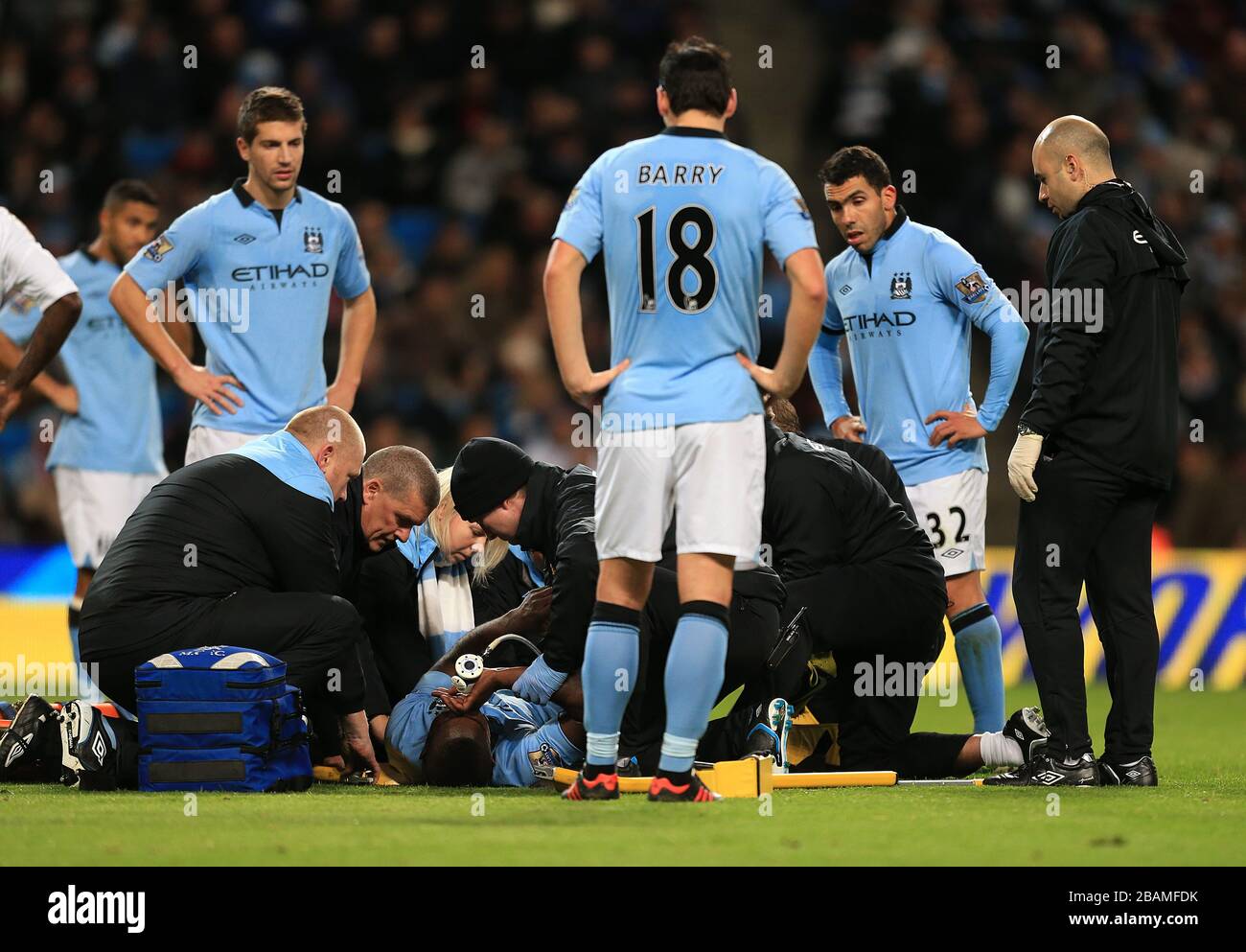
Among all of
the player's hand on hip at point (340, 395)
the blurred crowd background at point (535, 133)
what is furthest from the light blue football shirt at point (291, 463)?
the blurred crowd background at point (535, 133)

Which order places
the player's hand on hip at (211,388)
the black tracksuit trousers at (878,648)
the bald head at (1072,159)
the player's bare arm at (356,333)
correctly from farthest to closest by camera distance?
the player's bare arm at (356,333) < the player's hand on hip at (211,388) < the black tracksuit trousers at (878,648) < the bald head at (1072,159)

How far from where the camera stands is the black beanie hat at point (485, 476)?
676cm

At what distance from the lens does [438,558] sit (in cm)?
748

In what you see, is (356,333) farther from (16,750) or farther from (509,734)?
(16,750)

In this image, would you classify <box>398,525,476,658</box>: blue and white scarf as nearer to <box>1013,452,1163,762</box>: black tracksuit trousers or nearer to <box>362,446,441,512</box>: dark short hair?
<box>362,446,441,512</box>: dark short hair

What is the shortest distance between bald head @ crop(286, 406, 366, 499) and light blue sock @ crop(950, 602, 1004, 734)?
2752 mm

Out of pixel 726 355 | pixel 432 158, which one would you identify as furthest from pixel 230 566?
pixel 432 158

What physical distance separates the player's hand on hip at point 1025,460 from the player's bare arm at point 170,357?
11.5 ft

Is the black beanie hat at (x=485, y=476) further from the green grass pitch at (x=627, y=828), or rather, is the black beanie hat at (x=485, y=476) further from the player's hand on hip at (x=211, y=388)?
the player's hand on hip at (x=211, y=388)

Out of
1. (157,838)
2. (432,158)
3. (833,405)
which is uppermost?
(432,158)

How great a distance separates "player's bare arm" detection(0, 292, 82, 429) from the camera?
24.4ft

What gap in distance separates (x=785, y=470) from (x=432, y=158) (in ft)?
29.8

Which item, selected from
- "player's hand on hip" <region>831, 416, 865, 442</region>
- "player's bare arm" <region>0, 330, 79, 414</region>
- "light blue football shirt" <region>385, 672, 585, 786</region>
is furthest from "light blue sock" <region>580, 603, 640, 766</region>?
"player's bare arm" <region>0, 330, 79, 414</region>
